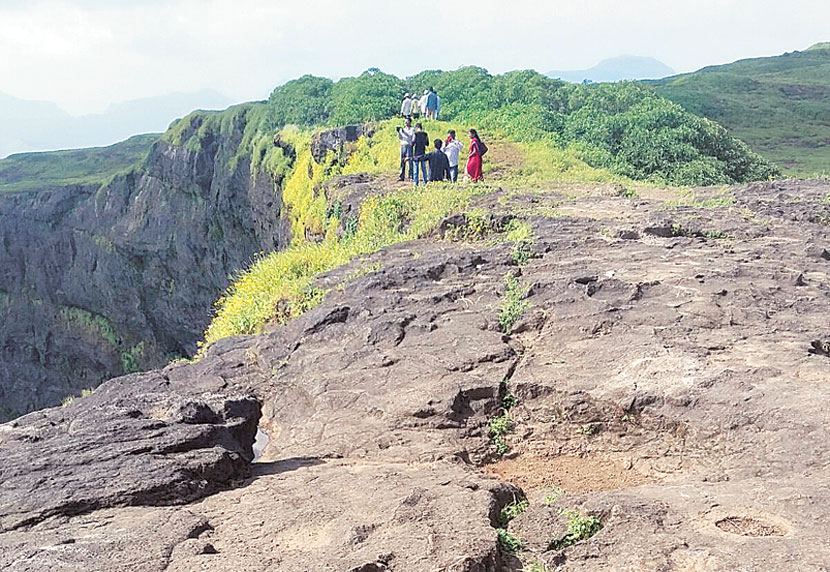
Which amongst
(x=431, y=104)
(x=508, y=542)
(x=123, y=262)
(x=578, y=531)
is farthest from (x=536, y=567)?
(x=123, y=262)

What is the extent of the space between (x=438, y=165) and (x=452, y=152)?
50 cm

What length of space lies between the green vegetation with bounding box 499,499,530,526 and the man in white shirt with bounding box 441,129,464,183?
15.1m

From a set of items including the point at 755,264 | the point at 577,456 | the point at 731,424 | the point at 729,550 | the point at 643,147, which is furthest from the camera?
the point at 643,147

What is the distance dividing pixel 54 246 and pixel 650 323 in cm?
4115

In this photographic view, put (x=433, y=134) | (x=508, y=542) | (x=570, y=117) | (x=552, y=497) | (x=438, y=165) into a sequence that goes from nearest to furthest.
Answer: (x=508, y=542)
(x=552, y=497)
(x=438, y=165)
(x=433, y=134)
(x=570, y=117)

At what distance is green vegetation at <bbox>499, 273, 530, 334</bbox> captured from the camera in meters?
8.95

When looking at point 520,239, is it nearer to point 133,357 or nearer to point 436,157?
point 436,157

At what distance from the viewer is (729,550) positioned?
4.31 meters

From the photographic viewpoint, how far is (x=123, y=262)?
40.0m

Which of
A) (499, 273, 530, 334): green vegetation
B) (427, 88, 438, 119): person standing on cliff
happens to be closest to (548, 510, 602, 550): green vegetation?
(499, 273, 530, 334): green vegetation

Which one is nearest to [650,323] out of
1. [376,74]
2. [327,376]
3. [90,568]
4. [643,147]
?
[327,376]

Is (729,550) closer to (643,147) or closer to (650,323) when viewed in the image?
(650,323)

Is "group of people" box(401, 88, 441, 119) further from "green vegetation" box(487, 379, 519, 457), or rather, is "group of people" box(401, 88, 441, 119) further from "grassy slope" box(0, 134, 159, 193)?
"grassy slope" box(0, 134, 159, 193)

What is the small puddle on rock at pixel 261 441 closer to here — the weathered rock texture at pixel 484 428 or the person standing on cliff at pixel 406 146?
the weathered rock texture at pixel 484 428
